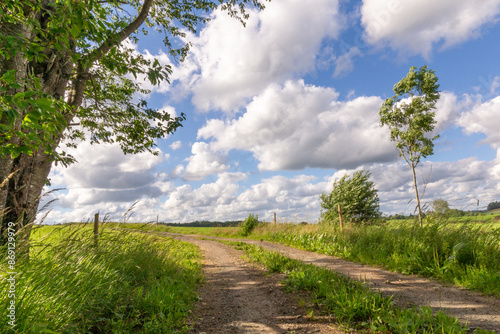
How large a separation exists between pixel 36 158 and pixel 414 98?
24273 millimetres

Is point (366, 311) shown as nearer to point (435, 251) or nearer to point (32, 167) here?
→ point (435, 251)

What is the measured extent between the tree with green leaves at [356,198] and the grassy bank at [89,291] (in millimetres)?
17534

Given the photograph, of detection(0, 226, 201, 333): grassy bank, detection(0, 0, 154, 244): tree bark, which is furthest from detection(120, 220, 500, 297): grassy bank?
detection(0, 0, 154, 244): tree bark

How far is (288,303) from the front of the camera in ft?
18.7

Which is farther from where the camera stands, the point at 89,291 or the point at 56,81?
the point at 56,81

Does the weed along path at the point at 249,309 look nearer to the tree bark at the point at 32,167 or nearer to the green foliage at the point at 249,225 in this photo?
the tree bark at the point at 32,167

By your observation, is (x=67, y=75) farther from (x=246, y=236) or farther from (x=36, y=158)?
(x=246, y=236)

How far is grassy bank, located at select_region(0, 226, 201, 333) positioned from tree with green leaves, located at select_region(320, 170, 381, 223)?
57.5 ft

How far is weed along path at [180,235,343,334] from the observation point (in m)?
4.71

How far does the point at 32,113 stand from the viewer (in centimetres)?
309

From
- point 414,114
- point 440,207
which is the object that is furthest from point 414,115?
point 440,207

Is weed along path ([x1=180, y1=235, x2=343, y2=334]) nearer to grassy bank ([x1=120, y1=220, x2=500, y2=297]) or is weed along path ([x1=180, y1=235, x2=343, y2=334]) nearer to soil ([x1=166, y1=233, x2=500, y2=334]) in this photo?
soil ([x1=166, y1=233, x2=500, y2=334])

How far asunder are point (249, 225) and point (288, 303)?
17288mm

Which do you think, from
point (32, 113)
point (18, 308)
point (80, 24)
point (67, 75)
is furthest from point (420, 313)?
point (67, 75)
